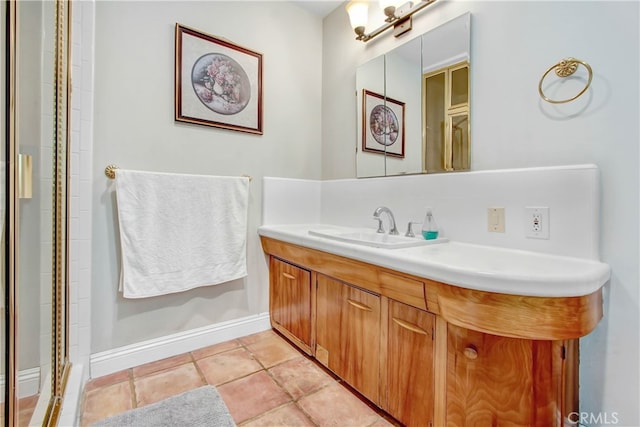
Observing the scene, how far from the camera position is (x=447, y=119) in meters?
1.52

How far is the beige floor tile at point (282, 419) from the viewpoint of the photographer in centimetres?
124

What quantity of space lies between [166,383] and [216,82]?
174cm

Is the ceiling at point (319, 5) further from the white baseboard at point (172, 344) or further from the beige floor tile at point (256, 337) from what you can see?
the beige floor tile at point (256, 337)

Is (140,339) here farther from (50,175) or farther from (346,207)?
(346,207)

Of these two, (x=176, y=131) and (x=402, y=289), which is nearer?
(x=402, y=289)

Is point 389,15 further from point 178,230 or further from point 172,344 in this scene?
point 172,344

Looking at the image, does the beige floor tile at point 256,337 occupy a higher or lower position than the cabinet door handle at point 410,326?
lower

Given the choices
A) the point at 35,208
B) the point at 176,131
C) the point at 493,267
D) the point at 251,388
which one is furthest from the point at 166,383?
the point at 493,267

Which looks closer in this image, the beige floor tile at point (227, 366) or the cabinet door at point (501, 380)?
the cabinet door at point (501, 380)

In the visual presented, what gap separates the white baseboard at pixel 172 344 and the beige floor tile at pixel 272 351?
0.15 m

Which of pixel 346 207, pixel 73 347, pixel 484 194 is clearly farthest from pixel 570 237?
pixel 73 347

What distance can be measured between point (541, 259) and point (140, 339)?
202 cm

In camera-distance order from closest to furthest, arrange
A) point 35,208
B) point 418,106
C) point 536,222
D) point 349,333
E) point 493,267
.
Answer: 1. point 493,267
2. point 35,208
3. point 536,222
4. point 349,333
5. point 418,106

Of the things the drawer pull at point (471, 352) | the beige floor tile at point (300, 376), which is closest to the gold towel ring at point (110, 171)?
the beige floor tile at point (300, 376)
